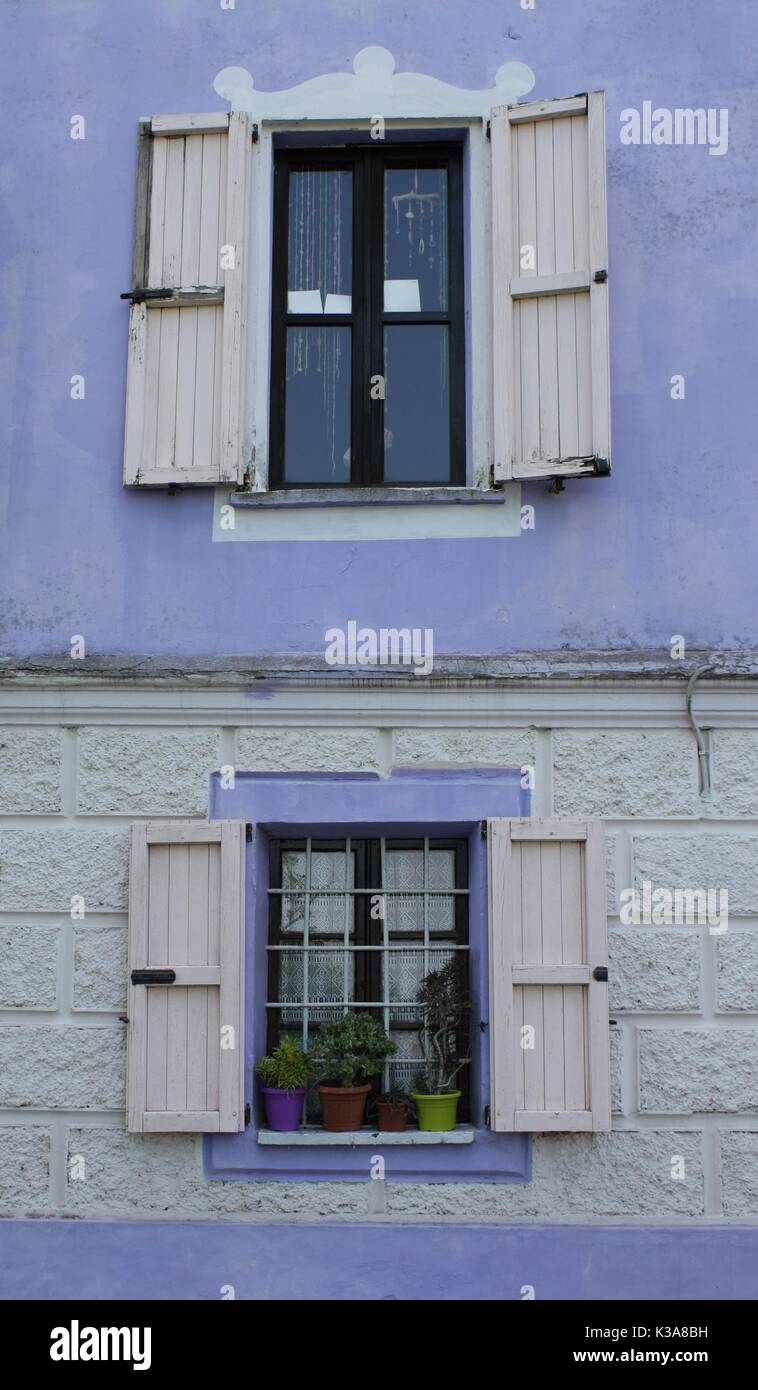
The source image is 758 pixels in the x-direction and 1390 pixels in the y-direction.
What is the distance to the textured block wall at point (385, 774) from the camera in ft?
19.2

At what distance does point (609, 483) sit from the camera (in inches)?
248

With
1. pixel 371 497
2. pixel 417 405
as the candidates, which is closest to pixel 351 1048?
pixel 371 497

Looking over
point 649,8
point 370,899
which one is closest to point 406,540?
point 370,899

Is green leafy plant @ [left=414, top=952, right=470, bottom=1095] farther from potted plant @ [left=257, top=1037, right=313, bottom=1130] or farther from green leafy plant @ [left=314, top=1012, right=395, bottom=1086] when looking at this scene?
potted plant @ [left=257, top=1037, right=313, bottom=1130]

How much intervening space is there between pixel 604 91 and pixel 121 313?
235cm

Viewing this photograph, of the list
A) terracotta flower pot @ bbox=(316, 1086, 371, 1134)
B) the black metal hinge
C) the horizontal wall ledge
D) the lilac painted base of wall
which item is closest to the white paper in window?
the horizontal wall ledge

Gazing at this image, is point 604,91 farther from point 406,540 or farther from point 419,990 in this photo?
point 419,990

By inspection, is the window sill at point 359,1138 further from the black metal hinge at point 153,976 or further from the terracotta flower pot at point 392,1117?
the black metal hinge at point 153,976

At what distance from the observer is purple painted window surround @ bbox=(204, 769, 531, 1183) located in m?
5.90

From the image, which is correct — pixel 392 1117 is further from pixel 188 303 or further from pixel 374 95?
pixel 374 95

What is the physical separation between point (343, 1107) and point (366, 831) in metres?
1.14

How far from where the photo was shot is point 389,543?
20.6 feet
